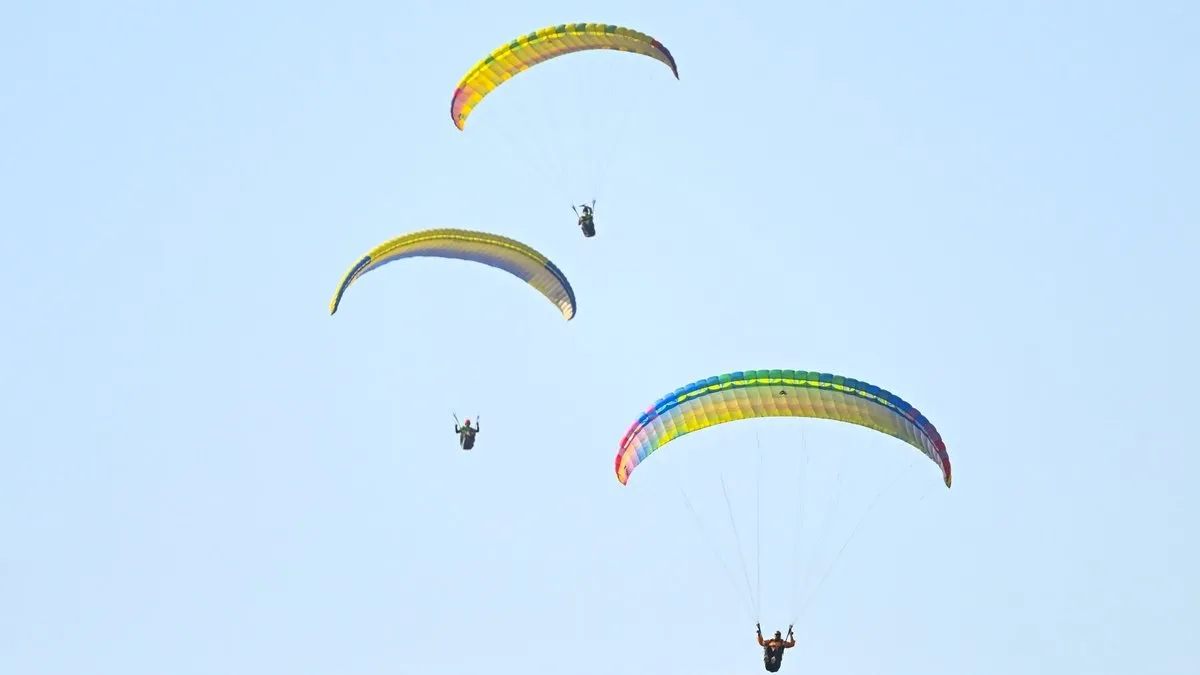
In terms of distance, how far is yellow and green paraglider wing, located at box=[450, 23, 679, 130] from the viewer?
62.1 m

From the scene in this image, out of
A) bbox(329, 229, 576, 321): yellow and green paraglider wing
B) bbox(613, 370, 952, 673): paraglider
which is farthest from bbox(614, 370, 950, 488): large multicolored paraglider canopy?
bbox(329, 229, 576, 321): yellow and green paraglider wing

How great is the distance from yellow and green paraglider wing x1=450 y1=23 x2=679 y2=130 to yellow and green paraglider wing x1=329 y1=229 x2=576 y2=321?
328 cm

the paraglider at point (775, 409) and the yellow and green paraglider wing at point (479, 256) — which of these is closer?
the paraglider at point (775, 409)

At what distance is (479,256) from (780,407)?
12679 mm

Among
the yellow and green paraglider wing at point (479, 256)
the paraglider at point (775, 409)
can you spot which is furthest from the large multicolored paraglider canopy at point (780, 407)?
the yellow and green paraglider wing at point (479, 256)

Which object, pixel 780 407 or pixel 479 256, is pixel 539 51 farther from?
pixel 780 407

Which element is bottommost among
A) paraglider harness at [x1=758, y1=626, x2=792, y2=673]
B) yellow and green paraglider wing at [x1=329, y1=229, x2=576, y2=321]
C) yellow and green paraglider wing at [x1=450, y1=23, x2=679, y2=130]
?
paraglider harness at [x1=758, y1=626, x2=792, y2=673]

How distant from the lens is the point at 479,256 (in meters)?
64.6

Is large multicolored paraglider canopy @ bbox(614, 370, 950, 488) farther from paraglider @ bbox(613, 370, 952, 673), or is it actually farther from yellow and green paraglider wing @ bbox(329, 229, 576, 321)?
yellow and green paraglider wing @ bbox(329, 229, 576, 321)

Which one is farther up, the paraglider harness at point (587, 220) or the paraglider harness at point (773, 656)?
the paraglider harness at point (587, 220)

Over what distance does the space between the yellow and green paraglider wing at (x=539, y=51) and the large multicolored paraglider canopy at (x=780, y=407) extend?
33.3 feet

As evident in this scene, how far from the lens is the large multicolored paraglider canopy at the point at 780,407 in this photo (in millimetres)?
53531

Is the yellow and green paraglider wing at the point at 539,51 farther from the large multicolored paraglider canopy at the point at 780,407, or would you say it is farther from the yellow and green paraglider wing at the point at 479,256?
the large multicolored paraglider canopy at the point at 780,407

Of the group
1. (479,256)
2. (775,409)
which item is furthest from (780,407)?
(479,256)
